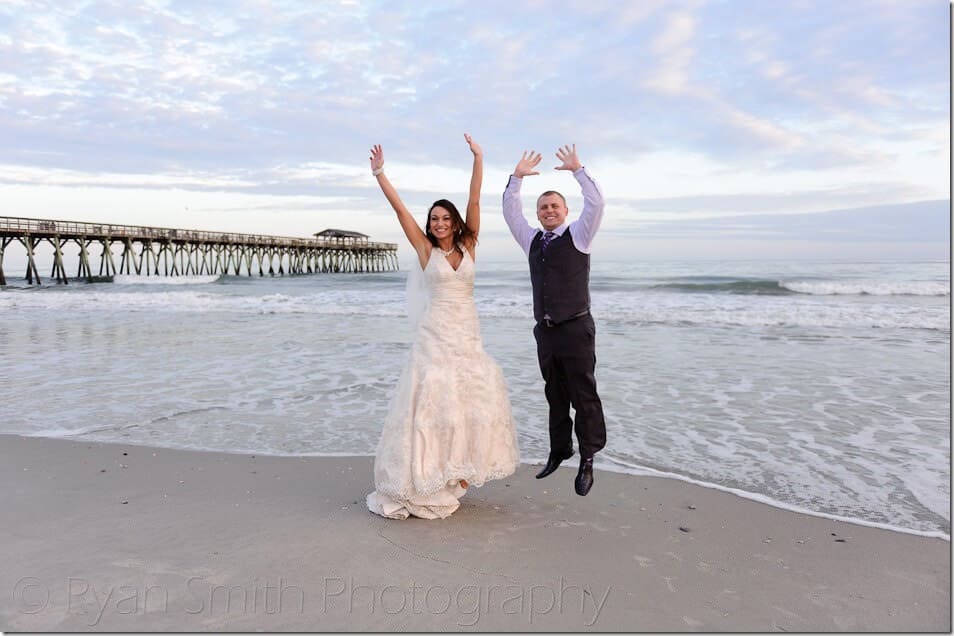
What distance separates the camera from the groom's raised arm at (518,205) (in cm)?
410

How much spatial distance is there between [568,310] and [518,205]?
790 mm

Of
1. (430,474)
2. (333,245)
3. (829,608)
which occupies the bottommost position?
(829,608)

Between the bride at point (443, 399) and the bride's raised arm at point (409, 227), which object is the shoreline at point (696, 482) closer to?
the bride at point (443, 399)

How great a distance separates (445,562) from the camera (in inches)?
126

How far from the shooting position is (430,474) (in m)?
3.72

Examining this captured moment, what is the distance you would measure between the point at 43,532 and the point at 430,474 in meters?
1.99

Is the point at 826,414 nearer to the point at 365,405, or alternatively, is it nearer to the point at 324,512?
the point at 365,405

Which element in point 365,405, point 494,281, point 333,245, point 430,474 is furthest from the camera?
point 333,245

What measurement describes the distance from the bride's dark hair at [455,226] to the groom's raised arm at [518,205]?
1.12ft

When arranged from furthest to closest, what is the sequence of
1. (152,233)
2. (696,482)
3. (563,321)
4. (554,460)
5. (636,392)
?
(152,233) < (636,392) < (696,482) < (554,460) < (563,321)

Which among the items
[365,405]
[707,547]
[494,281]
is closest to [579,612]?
[707,547]

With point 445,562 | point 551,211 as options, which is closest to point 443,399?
point 445,562

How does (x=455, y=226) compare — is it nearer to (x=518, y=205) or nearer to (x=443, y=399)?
(x=518, y=205)

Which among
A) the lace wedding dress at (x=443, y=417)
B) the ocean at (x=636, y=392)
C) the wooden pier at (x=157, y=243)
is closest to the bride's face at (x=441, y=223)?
the lace wedding dress at (x=443, y=417)
